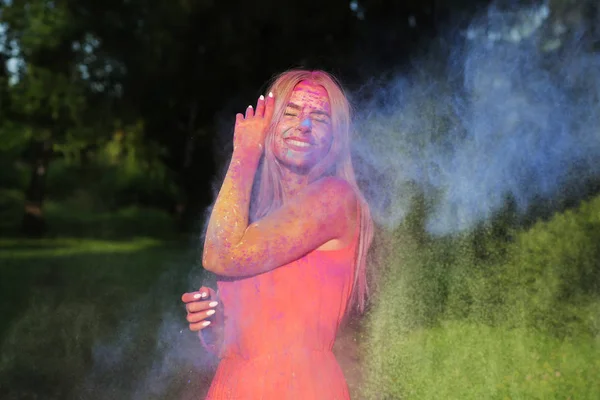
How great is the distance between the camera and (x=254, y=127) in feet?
6.09

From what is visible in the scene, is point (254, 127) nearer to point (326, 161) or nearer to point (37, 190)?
point (326, 161)

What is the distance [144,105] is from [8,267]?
5337mm

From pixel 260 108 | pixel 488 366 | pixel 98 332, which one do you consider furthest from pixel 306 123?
pixel 98 332

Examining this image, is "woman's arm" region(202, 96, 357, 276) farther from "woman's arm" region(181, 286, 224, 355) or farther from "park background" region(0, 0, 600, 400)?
"park background" region(0, 0, 600, 400)

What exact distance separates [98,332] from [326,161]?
212 inches

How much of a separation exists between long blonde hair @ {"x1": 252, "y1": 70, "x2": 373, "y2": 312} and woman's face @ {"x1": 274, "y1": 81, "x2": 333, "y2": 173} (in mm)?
15

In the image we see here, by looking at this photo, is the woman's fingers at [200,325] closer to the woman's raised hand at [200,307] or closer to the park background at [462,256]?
the woman's raised hand at [200,307]

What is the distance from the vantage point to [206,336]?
6.44ft

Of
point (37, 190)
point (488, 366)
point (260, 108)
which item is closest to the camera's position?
point (260, 108)

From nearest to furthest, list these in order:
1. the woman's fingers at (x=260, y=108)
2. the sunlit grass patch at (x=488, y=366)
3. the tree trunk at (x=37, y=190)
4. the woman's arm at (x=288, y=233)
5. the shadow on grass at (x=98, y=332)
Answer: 1. the woman's arm at (x=288, y=233)
2. the woman's fingers at (x=260, y=108)
3. the sunlit grass patch at (x=488, y=366)
4. the shadow on grass at (x=98, y=332)
5. the tree trunk at (x=37, y=190)

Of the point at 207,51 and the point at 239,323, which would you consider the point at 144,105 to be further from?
the point at 239,323

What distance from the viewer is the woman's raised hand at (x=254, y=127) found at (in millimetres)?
1845

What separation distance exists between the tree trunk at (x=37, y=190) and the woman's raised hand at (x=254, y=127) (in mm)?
16150

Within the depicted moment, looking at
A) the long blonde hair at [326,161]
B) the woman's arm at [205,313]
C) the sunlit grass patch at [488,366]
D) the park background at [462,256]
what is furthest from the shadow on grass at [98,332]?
the long blonde hair at [326,161]
